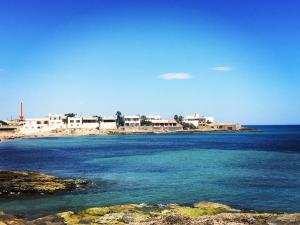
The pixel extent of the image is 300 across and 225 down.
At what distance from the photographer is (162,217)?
98.5 feet

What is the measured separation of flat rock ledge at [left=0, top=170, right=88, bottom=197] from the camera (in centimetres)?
4253

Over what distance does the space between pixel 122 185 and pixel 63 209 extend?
44.7 ft

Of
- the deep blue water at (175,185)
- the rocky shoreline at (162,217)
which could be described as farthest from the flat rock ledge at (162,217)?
the deep blue water at (175,185)

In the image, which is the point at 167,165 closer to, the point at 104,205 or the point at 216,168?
the point at 216,168

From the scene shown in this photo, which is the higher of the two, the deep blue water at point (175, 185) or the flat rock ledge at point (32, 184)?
the flat rock ledge at point (32, 184)

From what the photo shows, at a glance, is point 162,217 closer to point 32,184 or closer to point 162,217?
point 162,217

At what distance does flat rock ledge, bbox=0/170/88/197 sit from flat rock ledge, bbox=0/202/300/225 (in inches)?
445

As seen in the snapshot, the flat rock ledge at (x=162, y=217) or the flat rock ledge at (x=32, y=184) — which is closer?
the flat rock ledge at (x=162, y=217)

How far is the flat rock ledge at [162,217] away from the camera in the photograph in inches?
1122

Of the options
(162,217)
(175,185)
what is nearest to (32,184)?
(175,185)

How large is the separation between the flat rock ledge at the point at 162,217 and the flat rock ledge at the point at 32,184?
11.3m

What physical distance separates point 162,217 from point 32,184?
20.8 metres

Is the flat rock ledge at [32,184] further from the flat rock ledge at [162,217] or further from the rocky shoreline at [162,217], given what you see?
the flat rock ledge at [162,217]

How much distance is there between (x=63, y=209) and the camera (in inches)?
1394
